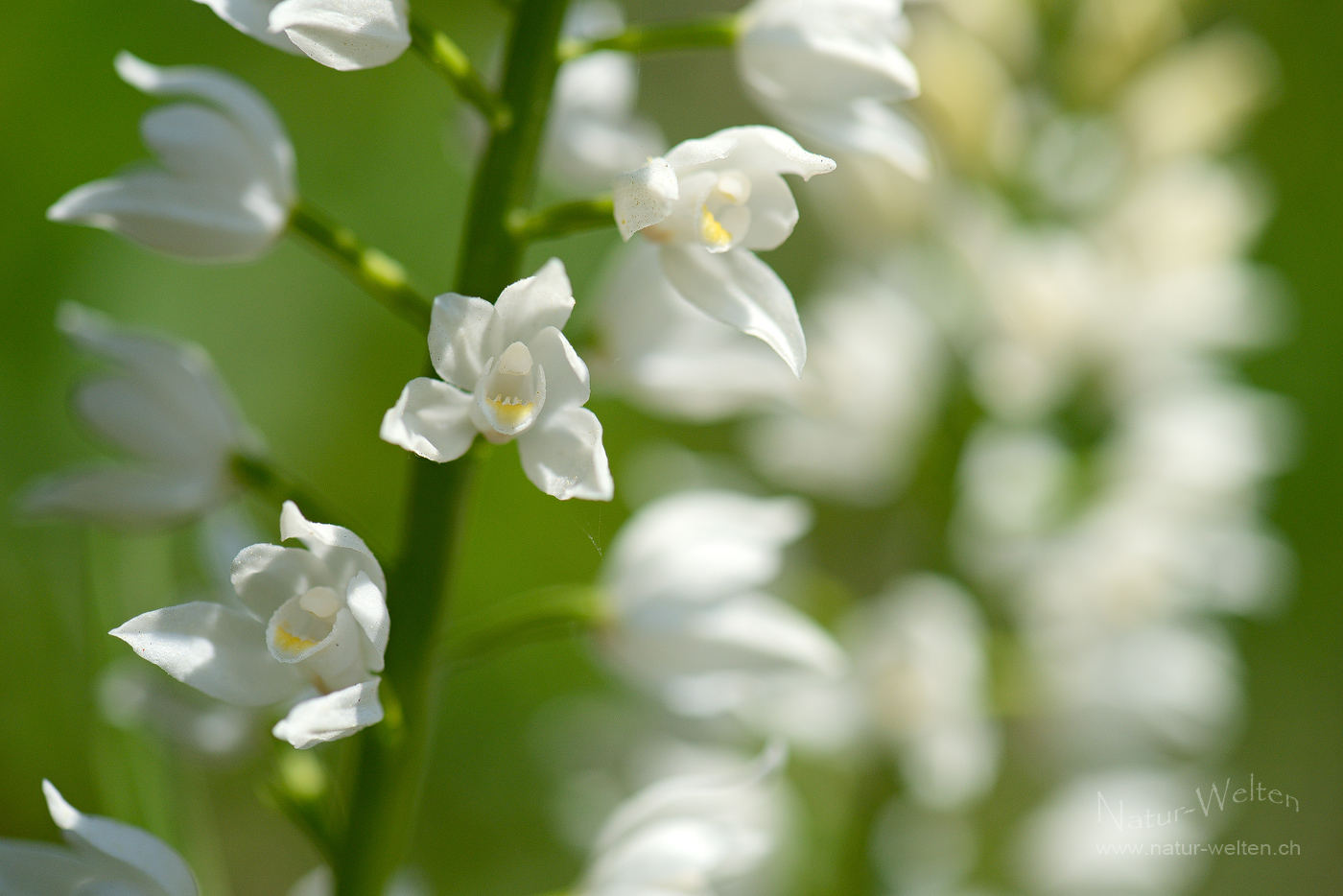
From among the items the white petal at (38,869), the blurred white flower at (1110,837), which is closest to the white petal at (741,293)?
the white petal at (38,869)

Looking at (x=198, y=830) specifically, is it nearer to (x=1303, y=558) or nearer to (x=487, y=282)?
(x=487, y=282)

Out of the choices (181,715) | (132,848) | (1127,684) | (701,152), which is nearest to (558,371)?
(701,152)

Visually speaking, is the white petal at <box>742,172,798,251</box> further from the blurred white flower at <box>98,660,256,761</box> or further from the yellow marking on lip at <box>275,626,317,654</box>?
the blurred white flower at <box>98,660,256,761</box>

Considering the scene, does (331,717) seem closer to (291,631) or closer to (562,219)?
(291,631)

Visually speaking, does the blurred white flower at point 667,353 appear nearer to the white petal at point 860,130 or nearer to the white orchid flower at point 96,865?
the white petal at point 860,130

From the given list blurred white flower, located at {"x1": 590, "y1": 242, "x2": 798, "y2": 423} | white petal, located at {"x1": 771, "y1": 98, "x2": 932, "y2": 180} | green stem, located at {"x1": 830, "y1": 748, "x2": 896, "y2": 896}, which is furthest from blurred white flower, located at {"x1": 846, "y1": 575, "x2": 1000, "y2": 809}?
white petal, located at {"x1": 771, "y1": 98, "x2": 932, "y2": 180}
